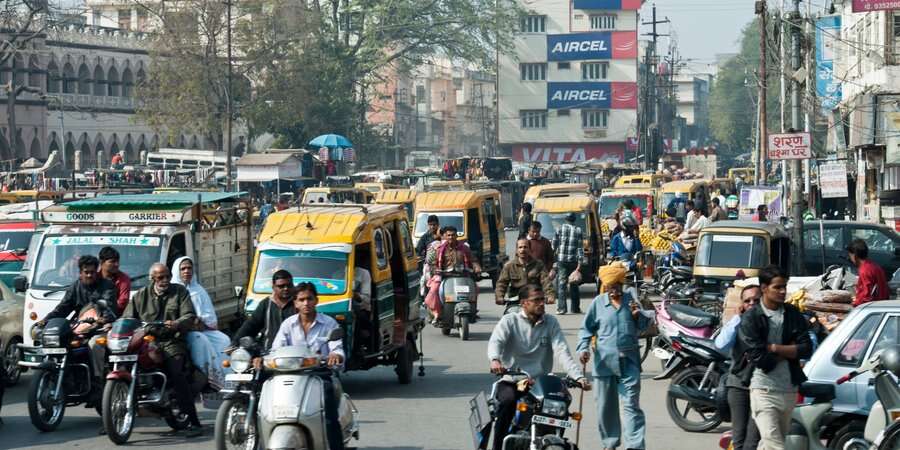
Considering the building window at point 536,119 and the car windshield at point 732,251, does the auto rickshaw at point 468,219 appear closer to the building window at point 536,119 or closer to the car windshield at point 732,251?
the car windshield at point 732,251

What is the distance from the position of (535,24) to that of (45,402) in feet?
311

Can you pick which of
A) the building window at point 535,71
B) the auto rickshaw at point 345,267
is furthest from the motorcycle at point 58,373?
the building window at point 535,71

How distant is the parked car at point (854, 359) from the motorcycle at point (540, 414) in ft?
6.05

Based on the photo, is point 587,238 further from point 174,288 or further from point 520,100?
point 520,100

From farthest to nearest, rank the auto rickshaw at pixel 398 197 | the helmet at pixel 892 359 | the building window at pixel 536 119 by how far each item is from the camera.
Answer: the building window at pixel 536 119
the auto rickshaw at pixel 398 197
the helmet at pixel 892 359

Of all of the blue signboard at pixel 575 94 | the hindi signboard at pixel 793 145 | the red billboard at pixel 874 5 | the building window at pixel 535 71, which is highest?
the building window at pixel 535 71

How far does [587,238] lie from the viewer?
2709 centimetres

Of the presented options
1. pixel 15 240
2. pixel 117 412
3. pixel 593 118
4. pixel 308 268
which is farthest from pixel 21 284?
pixel 593 118

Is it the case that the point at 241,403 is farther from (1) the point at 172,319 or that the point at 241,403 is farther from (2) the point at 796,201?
(2) the point at 796,201

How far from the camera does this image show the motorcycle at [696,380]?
11.5 m

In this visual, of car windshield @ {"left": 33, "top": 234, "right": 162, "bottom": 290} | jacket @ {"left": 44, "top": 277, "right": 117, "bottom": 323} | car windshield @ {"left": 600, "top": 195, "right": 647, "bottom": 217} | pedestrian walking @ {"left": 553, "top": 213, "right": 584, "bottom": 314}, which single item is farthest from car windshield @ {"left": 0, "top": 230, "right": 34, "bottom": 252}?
car windshield @ {"left": 600, "top": 195, "right": 647, "bottom": 217}

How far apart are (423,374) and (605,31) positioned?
89.1 meters

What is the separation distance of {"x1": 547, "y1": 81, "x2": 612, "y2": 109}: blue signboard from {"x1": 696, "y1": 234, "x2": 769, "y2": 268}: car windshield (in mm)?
83092

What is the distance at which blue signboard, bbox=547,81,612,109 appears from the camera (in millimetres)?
102438
